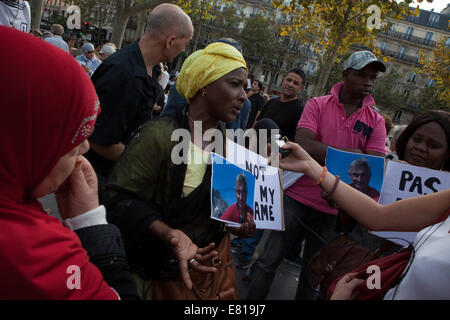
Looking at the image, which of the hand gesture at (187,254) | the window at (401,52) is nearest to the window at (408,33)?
the window at (401,52)

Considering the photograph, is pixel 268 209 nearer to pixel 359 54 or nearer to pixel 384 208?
pixel 384 208

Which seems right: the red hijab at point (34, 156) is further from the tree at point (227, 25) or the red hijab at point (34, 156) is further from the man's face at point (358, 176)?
the tree at point (227, 25)

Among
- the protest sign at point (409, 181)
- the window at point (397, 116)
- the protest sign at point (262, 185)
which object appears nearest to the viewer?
the protest sign at point (262, 185)

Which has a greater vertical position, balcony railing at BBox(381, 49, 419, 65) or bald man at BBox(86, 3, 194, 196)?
balcony railing at BBox(381, 49, 419, 65)

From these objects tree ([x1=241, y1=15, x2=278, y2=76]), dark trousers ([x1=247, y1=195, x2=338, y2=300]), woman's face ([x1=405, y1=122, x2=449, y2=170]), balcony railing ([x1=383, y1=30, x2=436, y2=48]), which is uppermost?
balcony railing ([x1=383, y1=30, x2=436, y2=48])

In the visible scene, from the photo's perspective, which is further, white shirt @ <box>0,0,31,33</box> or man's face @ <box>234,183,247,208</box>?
white shirt @ <box>0,0,31,33</box>

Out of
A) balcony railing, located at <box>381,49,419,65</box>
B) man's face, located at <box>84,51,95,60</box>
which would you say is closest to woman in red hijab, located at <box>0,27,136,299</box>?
man's face, located at <box>84,51,95,60</box>

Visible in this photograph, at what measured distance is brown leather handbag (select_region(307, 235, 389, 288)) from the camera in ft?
6.29

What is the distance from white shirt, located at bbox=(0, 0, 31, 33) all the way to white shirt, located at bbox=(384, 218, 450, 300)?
3.35m

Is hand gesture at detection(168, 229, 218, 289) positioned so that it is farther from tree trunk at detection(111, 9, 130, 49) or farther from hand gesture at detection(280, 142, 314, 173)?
tree trunk at detection(111, 9, 130, 49)

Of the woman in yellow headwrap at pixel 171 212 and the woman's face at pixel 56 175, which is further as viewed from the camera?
the woman in yellow headwrap at pixel 171 212

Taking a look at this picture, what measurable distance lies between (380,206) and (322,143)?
102 cm

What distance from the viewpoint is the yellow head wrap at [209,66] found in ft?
6.12

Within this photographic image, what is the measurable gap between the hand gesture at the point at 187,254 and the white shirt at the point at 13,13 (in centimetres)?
250
